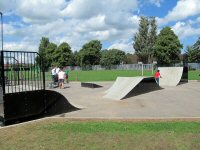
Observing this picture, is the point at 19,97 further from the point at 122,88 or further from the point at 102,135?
the point at 122,88

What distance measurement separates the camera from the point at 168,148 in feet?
17.5

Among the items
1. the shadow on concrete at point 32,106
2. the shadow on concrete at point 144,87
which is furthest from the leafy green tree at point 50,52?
the shadow on concrete at point 32,106

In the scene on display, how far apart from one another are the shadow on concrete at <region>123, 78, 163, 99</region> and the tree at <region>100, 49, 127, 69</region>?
7690 centimetres

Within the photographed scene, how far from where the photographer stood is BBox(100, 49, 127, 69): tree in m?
94.8

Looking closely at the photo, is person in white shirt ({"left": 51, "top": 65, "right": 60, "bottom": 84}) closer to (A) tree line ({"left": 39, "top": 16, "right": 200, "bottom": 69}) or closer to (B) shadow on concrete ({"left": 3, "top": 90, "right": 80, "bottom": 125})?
(B) shadow on concrete ({"left": 3, "top": 90, "right": 80, "bottom": 125})

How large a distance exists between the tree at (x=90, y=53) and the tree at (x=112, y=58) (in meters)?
3.33

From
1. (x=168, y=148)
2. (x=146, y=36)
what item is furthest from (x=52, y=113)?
(x=146, y=36)

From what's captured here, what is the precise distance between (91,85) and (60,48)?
80420mm

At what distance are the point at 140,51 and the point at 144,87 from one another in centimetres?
6663

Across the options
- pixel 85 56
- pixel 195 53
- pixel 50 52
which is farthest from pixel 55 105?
pixel 50 52

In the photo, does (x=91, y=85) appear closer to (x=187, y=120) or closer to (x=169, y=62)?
(x=187, y=120)

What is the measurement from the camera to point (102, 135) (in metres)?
6.23

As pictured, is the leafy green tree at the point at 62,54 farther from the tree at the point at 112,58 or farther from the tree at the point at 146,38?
the tree at the point at 146,38

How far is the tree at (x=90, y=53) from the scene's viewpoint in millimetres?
98562
